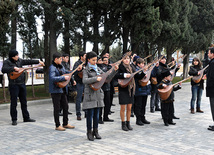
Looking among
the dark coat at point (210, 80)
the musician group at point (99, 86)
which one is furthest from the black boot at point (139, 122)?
the dark coat at point (210, 80)

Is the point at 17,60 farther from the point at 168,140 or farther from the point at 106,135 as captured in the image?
the point at 168,140

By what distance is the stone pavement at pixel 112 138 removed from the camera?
516 cm

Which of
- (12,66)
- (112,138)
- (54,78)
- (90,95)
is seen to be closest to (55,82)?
(54,78)

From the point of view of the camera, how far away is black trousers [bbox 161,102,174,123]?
23.9 ft

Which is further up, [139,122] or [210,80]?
[210,80]

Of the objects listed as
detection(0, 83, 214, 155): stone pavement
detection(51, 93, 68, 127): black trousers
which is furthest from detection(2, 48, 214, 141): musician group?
detection(0, 83, 214, 155): stone pavement

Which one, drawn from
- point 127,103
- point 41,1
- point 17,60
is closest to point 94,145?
point 127,103

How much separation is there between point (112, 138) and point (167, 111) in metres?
2.00

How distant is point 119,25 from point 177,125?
324 inches

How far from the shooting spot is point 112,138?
6000mm

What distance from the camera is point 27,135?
20.6 feet

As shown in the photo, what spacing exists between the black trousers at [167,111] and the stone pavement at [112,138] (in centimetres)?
25

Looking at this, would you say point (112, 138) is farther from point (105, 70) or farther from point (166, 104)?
point (105, 70)

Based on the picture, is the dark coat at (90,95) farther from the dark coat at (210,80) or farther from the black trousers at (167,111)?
the dark coat at (210,80)
